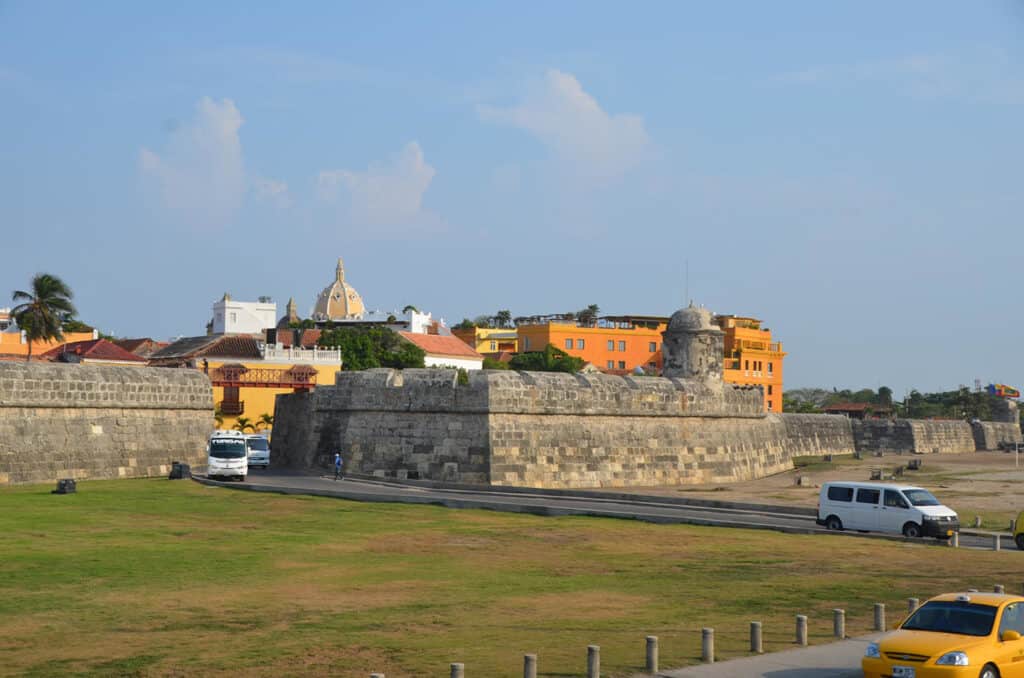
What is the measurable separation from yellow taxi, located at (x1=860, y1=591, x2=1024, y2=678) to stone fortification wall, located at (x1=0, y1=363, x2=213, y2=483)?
2681 cm

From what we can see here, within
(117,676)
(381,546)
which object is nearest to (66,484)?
(381,546)

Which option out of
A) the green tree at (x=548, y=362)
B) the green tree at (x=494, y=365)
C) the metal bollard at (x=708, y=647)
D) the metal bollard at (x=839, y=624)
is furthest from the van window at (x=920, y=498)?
the green tree at (x=494, y=365)

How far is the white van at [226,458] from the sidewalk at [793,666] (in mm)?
25238

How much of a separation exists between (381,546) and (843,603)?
9.41 metres

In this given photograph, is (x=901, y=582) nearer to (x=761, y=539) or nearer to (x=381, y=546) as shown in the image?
(x=761, y=539)

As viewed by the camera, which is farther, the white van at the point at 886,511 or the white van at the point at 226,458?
the white van at the point at 226,458

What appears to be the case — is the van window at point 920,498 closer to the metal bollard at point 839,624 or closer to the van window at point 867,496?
the van window at point 867,496

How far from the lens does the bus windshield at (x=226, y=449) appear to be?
1479 inches

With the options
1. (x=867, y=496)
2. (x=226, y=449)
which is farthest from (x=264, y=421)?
(x=867, y=496)

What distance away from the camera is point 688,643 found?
1545cm

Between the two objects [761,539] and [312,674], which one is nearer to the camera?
[312,674]

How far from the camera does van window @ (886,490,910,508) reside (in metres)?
28.7

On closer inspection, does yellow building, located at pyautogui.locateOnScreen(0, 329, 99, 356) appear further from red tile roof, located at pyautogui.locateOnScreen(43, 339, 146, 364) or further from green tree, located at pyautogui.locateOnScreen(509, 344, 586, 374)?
green tree, located at pyautogui.locateOnScreen(509, 344, 586, 374)

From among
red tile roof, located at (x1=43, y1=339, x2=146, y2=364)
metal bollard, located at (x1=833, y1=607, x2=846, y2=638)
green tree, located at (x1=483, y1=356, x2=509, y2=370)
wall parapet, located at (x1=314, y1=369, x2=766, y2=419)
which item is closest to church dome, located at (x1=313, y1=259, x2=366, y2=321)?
green tree, located at (x1=483, y1=356, x2=509, y2=370)
